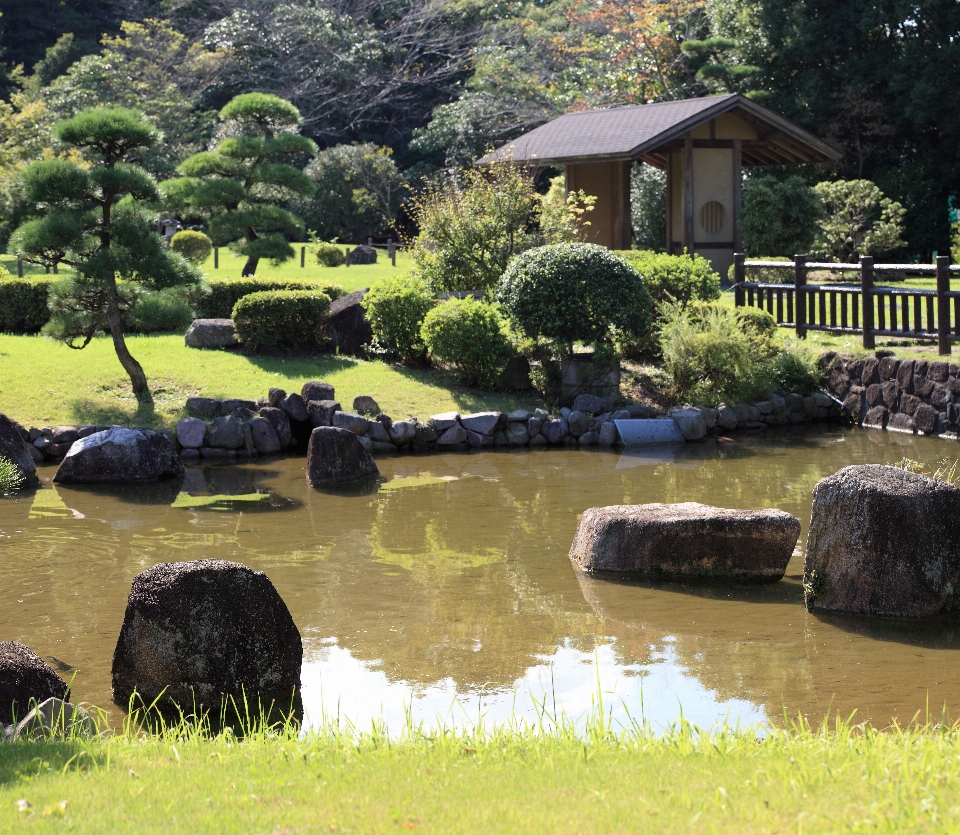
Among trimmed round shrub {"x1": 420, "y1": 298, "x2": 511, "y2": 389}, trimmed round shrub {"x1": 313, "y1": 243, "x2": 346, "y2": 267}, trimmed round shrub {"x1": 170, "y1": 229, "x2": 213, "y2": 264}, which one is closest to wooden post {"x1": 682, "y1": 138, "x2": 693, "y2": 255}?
trimmed round shrub {"x1": 420, "y1": 298, "x2": 511, "y2": 389}

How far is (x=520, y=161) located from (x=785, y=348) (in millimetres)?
10052

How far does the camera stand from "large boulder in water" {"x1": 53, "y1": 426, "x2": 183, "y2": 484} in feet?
41.0

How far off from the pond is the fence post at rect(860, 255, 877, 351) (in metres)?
3.71

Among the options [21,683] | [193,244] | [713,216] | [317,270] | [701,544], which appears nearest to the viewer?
[21,683]

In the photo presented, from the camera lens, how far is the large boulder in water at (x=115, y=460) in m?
12.5

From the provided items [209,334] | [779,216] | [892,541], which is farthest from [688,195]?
[892,541]

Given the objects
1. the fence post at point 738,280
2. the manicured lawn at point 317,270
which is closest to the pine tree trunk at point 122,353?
the manicured lawn at point 317,270

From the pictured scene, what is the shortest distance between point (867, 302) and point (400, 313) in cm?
688

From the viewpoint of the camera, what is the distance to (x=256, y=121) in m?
21.3

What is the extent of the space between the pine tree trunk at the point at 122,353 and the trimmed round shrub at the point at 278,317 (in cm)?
221

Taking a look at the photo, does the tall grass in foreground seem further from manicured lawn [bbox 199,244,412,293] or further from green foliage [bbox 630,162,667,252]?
green foliage [bbox 630,162,667,252]

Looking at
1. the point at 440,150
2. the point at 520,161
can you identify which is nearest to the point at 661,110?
the point at 520,161

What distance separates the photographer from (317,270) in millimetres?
29891

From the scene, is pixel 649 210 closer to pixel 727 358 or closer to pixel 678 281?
pixel 678 281
